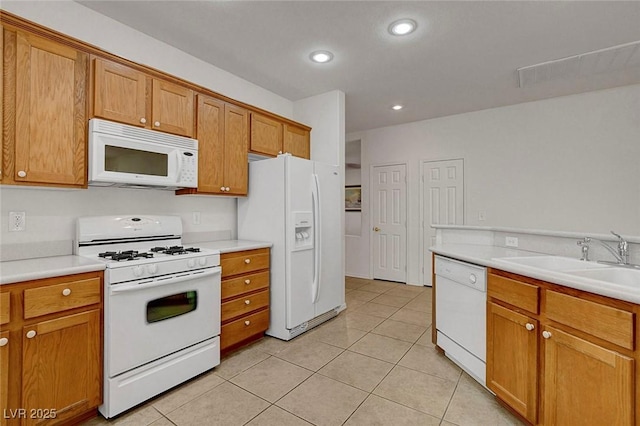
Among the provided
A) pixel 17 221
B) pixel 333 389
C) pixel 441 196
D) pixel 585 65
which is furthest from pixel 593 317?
pixel 441 196

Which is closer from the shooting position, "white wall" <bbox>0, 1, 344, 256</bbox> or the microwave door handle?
"white wall" <bbox>0, 1, 344, 256</bbox>

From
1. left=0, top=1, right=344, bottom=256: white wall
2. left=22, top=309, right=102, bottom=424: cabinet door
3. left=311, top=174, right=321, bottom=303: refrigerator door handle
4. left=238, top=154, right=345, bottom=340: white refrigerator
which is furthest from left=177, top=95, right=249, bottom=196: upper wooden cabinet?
left=22, top=309, right=102, bottom=424: cabinet door

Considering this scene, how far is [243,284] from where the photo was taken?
265 cm

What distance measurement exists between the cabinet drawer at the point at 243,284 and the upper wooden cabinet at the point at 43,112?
1273mm

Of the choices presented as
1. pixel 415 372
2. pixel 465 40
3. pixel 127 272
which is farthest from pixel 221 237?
pixel 465 40

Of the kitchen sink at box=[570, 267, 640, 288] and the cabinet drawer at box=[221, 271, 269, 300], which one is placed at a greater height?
the kitchen sink at box=[570, 267, 640, 288]

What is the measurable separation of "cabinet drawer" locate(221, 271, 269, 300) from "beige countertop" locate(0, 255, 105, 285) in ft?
3.13

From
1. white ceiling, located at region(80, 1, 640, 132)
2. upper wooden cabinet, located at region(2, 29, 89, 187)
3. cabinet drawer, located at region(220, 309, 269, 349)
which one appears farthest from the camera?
cabinet drawer, located at region(220, 309, 269, 349)

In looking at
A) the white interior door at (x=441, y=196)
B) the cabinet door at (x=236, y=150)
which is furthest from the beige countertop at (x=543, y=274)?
the white interior door at (x=441, y=196)

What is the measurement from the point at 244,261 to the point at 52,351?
4.44 feet

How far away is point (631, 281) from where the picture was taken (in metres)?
1.62

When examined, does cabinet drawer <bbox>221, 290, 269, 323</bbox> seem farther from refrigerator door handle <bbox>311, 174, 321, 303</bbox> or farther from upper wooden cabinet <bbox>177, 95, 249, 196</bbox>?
upper wooden cabinet <bbox>177, 95, 249, 196</bbox>

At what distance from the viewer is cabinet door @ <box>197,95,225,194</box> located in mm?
2643

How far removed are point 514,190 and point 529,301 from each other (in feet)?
10.4
